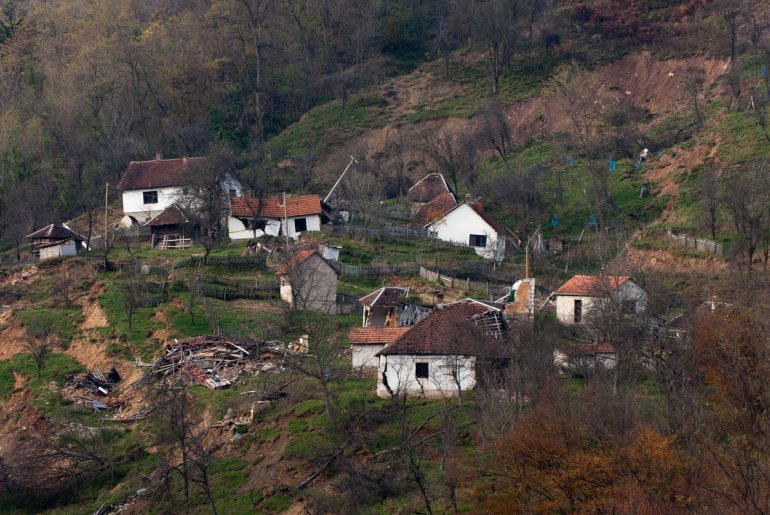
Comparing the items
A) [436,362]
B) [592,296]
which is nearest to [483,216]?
[592,296]

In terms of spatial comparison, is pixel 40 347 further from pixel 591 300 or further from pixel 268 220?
pixel 591 300

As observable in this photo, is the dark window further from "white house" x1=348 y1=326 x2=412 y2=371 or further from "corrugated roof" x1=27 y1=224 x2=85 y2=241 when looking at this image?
"corrugated roof" x1=27 y1=224 x2=85 y2=241

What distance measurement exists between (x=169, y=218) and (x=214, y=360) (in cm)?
1813

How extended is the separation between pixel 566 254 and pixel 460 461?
25.8 metres

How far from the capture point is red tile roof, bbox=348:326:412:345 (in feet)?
136

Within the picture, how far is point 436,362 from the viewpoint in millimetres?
38875

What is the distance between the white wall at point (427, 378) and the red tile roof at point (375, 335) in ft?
6.94

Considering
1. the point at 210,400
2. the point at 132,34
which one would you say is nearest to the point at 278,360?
the point at 210,400

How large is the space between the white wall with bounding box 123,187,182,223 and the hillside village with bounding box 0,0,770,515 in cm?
12

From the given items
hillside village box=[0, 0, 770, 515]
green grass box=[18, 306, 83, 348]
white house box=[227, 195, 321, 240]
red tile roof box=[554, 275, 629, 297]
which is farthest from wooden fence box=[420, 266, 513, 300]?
green grass box=[18, 306, 83, 348]

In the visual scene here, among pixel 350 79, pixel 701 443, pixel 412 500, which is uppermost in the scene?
pixel 350 79

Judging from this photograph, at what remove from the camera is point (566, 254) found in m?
57.0

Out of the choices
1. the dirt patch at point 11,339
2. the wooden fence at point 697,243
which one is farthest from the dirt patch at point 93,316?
the wooden fence at point 697,243

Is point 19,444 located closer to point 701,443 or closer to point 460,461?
point 460,461
